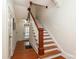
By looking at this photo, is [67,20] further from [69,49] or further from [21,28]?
[21,28]

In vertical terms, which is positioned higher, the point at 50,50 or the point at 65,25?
the point at 65,25

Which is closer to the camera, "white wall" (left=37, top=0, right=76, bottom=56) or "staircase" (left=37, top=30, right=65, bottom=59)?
"white wall" (left=37, top=0, right=76, bottom=56)

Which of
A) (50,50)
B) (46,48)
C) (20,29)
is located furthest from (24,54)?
(20,29)

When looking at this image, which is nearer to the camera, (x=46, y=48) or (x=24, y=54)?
(x=46, y=48)

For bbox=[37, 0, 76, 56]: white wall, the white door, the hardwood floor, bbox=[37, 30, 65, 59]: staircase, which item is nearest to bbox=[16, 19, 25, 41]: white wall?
the white door

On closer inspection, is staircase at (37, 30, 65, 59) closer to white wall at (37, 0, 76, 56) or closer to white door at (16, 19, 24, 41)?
white wall at (37, 0, 76, 56)

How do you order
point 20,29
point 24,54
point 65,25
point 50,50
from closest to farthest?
point 65,25, point 50,50, point 24,54, point 20,29

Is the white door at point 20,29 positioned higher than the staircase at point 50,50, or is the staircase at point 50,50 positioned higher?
the white door at point 20,29

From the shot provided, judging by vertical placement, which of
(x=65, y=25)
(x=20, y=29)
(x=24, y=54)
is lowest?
(x=24, y=54)

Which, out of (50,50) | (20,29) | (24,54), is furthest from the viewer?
(20,29)

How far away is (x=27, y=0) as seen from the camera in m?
4.67

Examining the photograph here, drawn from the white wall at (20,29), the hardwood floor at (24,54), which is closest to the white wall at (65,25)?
the hardwood floor at (24,54)

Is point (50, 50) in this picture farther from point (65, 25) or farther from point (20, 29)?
point (20, 29)

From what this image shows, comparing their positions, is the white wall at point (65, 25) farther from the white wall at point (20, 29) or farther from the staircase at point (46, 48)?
the white wall at point (20, 29)
